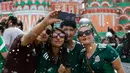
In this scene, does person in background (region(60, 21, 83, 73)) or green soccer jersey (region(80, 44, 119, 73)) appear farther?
person in background (region(60, 21, 83, 73))

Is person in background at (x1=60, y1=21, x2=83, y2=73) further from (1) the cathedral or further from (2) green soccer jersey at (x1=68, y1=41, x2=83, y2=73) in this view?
(1) the cathedral

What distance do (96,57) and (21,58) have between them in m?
0.61

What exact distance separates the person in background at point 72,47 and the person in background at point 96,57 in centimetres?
8

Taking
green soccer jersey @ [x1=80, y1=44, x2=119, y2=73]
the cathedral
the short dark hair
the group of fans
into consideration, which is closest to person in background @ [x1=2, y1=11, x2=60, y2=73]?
the group of fans

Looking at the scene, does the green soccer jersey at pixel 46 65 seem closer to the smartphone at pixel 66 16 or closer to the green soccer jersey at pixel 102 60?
the green soccer jersey at pixel 102 60

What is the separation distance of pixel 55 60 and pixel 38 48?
17cm

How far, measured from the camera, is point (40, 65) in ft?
10.4

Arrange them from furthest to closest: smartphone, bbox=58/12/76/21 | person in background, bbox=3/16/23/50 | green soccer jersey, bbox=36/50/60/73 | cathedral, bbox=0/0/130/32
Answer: cathedral, bbox=0/0/130/32 < person in background, bbox=3/16/23/50 < green soccer jersey, bbox=36/50/60/73 < smartphone, bbox=58/12/76/21

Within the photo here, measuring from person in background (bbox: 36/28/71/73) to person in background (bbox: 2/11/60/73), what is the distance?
6cm

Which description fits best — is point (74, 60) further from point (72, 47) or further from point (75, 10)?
point (75, 10)

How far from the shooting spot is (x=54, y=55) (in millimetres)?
3207

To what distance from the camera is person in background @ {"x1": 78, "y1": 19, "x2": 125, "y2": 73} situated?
3068 mm

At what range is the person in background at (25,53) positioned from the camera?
3051 millimetres

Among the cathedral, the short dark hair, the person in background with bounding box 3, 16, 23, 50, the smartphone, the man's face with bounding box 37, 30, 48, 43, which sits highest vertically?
the smartphone
